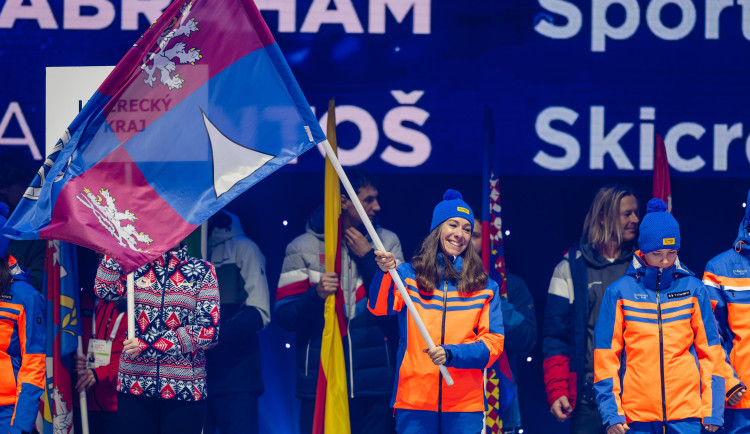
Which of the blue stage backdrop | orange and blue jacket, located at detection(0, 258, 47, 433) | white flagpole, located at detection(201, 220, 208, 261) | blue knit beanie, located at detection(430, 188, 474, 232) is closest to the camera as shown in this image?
orange and blue jacket, located at detection(0, 258, 47, 433)

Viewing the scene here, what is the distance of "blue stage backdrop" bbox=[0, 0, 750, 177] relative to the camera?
7109 mm

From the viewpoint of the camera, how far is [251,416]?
6.86m

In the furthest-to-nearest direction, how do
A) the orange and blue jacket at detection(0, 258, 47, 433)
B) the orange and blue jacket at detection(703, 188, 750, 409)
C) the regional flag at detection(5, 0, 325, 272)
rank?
the orange and blue jacket at detection(703, 188, 750, 409)
the orange and blue jacket at detection(0, 258, 47, 433)
the regional flag at detection(5, 0, 325, 272)

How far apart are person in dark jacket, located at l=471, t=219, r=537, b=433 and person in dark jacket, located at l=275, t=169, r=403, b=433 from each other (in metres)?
0.67

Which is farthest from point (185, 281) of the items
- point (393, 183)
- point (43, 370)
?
point (393, 183)

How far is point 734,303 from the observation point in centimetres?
624

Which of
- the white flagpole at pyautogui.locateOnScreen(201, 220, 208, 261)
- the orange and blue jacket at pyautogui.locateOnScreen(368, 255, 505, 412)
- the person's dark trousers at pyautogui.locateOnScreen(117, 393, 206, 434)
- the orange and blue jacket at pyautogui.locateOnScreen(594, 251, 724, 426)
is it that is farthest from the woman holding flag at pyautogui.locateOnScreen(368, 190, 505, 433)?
the white flagpole at pyautogui.locateOnScreen(201, 220, 208, 261)

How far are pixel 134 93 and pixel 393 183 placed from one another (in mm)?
2527

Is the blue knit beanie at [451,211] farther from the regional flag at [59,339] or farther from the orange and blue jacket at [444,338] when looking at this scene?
the regional flag at [59,339]

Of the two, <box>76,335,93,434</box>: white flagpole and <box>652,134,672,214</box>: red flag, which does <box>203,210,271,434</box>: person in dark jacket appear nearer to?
<box>76,335,93,434</box>: white flagpole

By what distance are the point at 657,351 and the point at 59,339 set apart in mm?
3235

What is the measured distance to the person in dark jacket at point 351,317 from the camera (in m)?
6.77

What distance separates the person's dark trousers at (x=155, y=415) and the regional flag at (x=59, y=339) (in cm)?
67

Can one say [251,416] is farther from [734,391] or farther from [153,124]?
[734,391]
